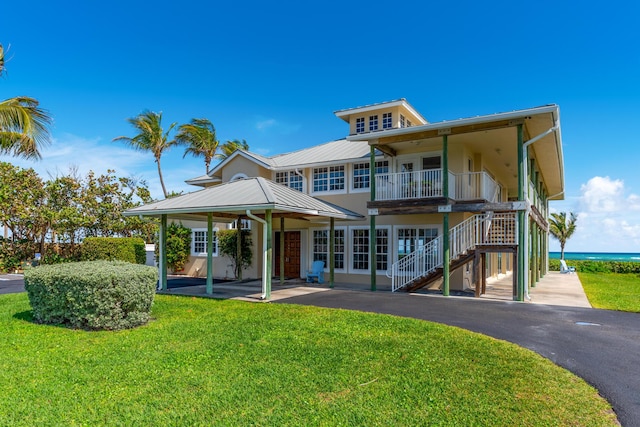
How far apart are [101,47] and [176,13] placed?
164 inches

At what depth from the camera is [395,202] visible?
13.8 metres

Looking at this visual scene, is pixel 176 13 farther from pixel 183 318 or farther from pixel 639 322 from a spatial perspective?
pixel 639 322

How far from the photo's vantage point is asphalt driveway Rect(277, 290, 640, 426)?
5.27 meters

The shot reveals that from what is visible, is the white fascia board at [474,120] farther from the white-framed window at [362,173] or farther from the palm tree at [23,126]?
the palm tree at [23,126]

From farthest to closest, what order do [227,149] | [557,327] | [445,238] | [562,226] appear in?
[562,226], [227,149], [445,238], [557,327]

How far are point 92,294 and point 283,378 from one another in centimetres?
470

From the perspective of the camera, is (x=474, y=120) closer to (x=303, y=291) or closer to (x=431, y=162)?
(x=431, y=162)

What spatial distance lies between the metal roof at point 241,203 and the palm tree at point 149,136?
1517 centimetres

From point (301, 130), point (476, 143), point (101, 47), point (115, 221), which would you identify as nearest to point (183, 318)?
point (476, 143)

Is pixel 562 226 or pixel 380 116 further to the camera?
pixel 562 226

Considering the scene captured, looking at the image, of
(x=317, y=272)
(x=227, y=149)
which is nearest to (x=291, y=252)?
(x=317, y=272)

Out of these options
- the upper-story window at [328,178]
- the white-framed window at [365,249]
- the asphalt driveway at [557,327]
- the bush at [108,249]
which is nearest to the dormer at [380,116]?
the upper-story window at [328,178]

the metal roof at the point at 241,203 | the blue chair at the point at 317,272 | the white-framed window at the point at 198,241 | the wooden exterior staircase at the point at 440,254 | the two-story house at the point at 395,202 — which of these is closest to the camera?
the metal roof at the point at 241,203

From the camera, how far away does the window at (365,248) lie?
15.7m
